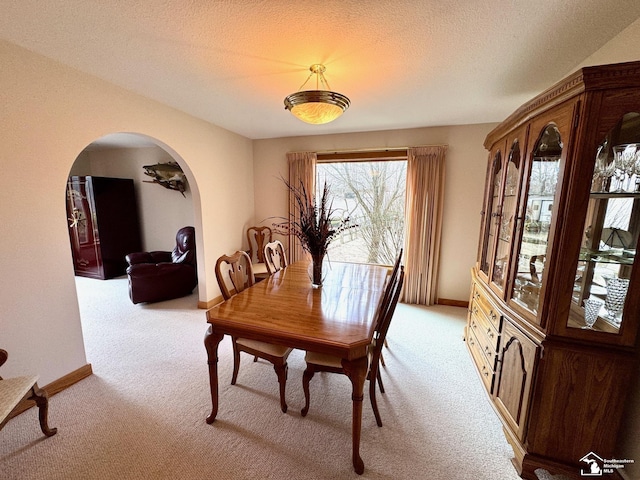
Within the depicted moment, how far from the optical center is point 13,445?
1.55 meters

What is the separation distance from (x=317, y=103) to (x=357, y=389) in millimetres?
1735

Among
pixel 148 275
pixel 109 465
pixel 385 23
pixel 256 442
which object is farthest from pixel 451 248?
pixel 148 275

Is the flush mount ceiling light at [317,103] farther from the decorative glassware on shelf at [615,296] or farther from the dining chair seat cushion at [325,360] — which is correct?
the decorative glassware on shelf at [615,296]

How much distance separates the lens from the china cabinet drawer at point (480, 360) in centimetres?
190

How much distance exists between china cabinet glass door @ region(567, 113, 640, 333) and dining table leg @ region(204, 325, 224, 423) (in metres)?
1.95

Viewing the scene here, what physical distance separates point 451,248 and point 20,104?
4360 millimetres

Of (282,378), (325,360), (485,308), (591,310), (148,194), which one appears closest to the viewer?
(591,310)

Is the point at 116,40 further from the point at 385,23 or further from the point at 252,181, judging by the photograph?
the point at 252,181

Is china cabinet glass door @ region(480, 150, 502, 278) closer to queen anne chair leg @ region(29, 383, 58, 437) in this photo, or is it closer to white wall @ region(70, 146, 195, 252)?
queen anne chair leg @ region(29, 383, 58, 437)

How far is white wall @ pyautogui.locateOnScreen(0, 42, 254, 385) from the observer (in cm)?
168

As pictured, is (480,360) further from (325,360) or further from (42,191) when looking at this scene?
Result: (42,191)

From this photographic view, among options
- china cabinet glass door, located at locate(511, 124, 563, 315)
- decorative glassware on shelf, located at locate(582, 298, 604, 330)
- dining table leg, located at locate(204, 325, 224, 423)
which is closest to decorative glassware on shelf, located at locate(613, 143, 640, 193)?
china cabinet glass door, located at locate(511, 124, 563, 315)

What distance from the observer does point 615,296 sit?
1.29 metres

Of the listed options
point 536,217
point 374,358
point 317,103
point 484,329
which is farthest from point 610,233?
point 317,103
